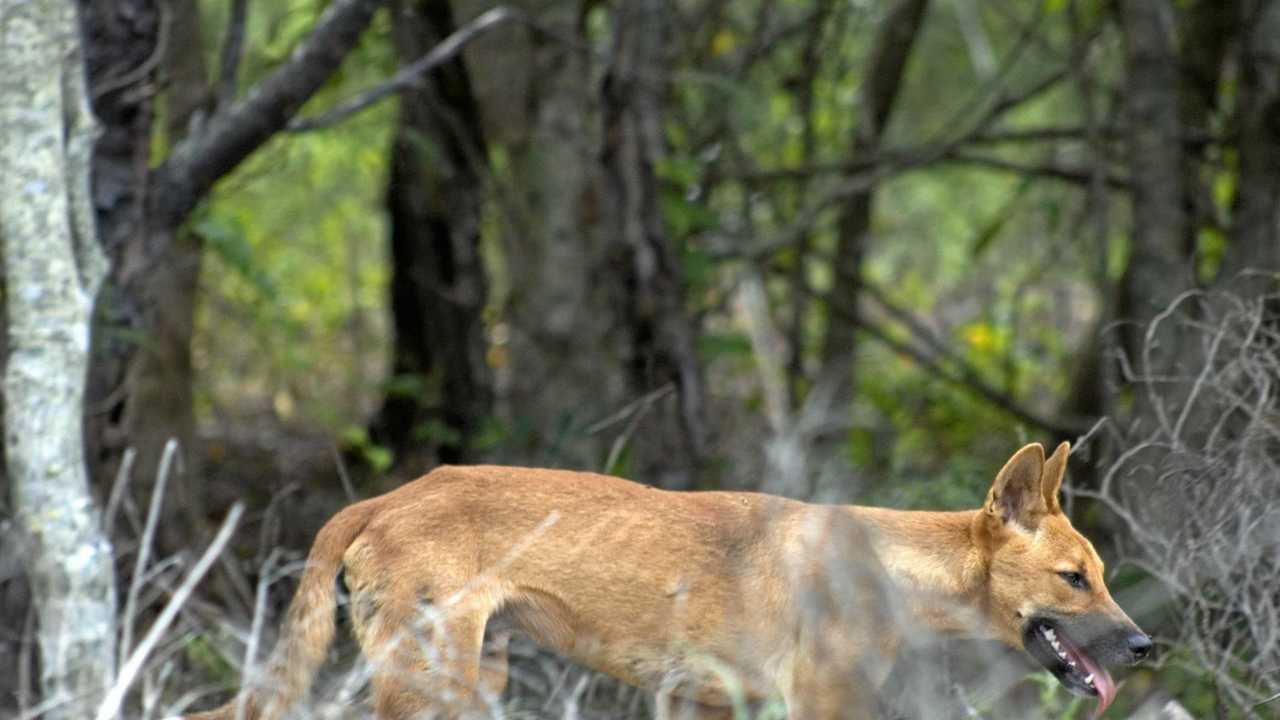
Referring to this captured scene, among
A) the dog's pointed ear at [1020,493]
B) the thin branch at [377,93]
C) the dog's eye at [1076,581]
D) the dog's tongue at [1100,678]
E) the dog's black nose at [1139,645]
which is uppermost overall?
the thin branch at [377,93]

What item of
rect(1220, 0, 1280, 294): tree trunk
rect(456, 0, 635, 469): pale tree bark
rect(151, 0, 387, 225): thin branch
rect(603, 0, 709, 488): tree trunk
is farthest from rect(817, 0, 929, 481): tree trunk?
rect(151, 0, 387, 225): thin branch

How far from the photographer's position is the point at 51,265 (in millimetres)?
6270

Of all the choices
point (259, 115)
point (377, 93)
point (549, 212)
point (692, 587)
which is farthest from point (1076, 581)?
point (549, 212)

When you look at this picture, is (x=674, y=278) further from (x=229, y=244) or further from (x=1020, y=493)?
(x=1020, y=493)

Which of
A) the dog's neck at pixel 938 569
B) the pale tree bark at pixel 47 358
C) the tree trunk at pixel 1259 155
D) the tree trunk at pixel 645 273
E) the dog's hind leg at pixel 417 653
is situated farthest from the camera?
the tree trunk at pixel 1259 155

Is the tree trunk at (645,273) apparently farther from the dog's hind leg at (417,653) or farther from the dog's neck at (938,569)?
the dog's hind leg at (417,653)

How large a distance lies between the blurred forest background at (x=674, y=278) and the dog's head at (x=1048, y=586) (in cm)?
29

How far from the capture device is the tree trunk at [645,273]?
8805 mm

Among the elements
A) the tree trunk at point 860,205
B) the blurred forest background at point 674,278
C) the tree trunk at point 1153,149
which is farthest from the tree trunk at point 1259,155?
the tree trunk at point 860,205

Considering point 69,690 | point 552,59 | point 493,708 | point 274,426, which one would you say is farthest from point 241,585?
point 274,426

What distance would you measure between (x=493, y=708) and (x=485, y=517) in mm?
910

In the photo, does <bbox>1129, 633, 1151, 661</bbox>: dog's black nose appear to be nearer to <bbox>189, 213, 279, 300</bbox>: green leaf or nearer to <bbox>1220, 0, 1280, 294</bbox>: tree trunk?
<bbox>1220, 0, 1280, 294</bbox>: tree trunk

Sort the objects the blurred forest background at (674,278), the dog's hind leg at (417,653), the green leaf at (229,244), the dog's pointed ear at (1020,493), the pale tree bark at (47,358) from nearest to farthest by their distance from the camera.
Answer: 1. the dog's hind leg at (417,653)
2. the dog's pointed ear at (1020,493)
3. the pale tree bark at (47,358)
4. the blurred forest background at (674,278)
5. the green leaf at (229,244)

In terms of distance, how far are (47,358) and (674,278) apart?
3529mm
